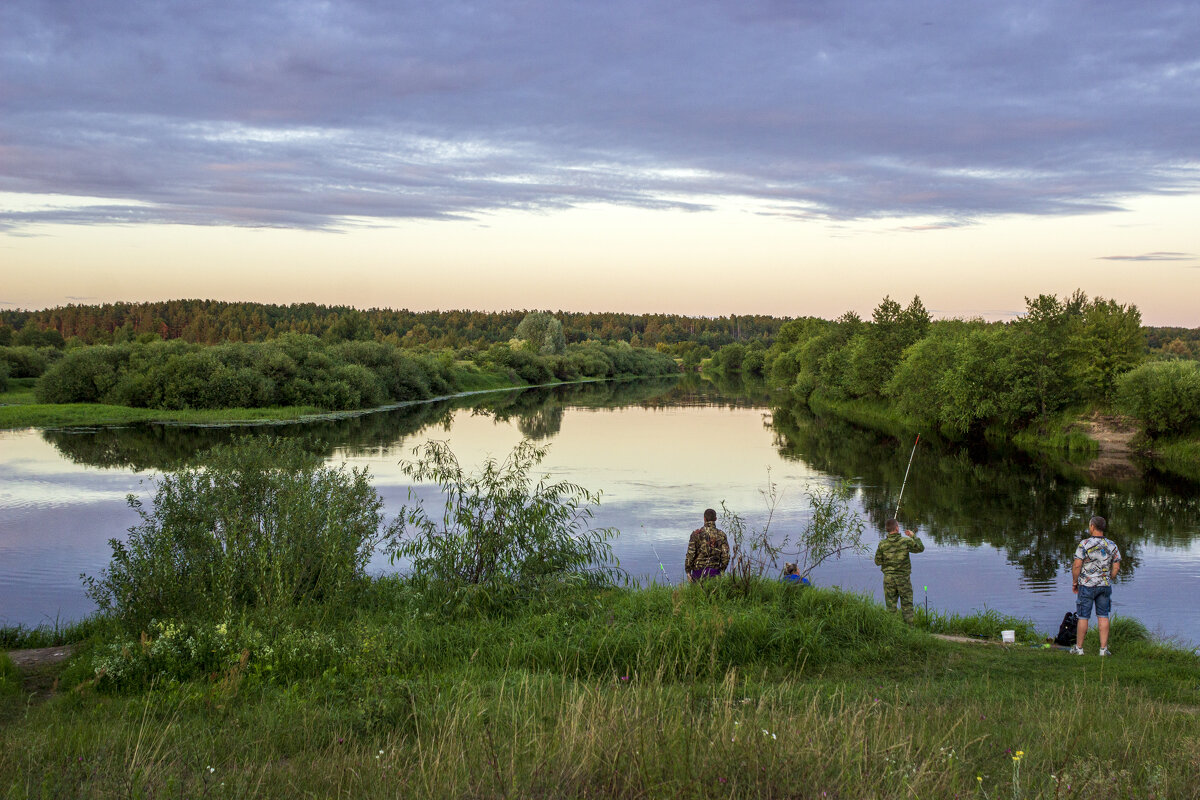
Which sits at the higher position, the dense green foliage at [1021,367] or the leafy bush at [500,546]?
the dense green foliage at [1021,367]

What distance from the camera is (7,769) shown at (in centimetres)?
514

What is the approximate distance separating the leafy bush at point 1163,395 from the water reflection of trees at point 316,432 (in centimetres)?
2625

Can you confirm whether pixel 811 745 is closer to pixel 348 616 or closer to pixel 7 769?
pixel 7 769

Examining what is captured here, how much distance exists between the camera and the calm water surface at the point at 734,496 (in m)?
16.4

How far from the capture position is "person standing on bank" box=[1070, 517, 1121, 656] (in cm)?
1116

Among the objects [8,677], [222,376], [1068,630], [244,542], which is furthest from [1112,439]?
[222,376]

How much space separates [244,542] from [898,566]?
9.24 metres

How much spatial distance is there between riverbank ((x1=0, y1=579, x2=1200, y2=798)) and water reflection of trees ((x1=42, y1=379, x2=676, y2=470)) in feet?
23.1

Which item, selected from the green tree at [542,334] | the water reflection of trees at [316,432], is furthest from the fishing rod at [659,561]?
the green tree at [542,334]

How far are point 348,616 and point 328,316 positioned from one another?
6192 inches

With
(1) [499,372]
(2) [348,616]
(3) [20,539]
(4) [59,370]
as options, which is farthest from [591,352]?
(2) [348,616]

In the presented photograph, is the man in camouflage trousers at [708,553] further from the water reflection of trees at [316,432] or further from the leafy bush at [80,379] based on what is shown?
the leafy bush at [80,379]

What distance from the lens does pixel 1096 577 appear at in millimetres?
11281

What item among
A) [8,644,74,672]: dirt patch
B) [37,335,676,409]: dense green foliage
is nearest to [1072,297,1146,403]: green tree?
[8,644,74,672]: dirt patch
